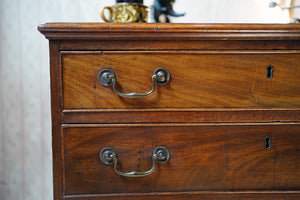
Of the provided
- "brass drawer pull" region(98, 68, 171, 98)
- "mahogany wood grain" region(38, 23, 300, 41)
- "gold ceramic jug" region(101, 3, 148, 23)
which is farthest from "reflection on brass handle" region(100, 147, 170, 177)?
"gold ceramic jug" region(101, 3, 148, 23)

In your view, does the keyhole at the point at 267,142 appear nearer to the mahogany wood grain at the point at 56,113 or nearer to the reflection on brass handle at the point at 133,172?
the reflection on brass handle at the point at 133,172

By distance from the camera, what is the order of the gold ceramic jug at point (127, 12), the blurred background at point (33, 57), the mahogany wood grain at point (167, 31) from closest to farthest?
the mahogany wood grain at point (167, 31) → the gold ceramic jug at point (127, 12) → the blurred background at point (33, 57)

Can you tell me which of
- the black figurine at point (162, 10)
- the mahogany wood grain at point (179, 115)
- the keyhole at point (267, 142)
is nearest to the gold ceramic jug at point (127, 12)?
the black figurine at point (162, 10)

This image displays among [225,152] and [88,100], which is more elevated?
[88,100]

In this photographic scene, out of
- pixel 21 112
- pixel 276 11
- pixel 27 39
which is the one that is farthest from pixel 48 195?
pixel 276 11

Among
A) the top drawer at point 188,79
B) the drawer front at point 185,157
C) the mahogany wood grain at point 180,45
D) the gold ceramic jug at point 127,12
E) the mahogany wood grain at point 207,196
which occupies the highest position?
the gold ceramic jug at point 127,12

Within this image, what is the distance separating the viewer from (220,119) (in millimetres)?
568

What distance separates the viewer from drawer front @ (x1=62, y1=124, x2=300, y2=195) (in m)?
0.56

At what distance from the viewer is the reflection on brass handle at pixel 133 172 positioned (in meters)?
0.55

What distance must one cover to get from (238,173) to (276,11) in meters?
0.79

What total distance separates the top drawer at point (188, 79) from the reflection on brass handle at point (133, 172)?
10 centimetres

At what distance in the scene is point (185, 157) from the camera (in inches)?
22.5

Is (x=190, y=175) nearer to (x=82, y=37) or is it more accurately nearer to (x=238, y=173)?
(x=238, y=173)

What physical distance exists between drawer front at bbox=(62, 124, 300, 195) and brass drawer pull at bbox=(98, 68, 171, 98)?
2.9 inches
